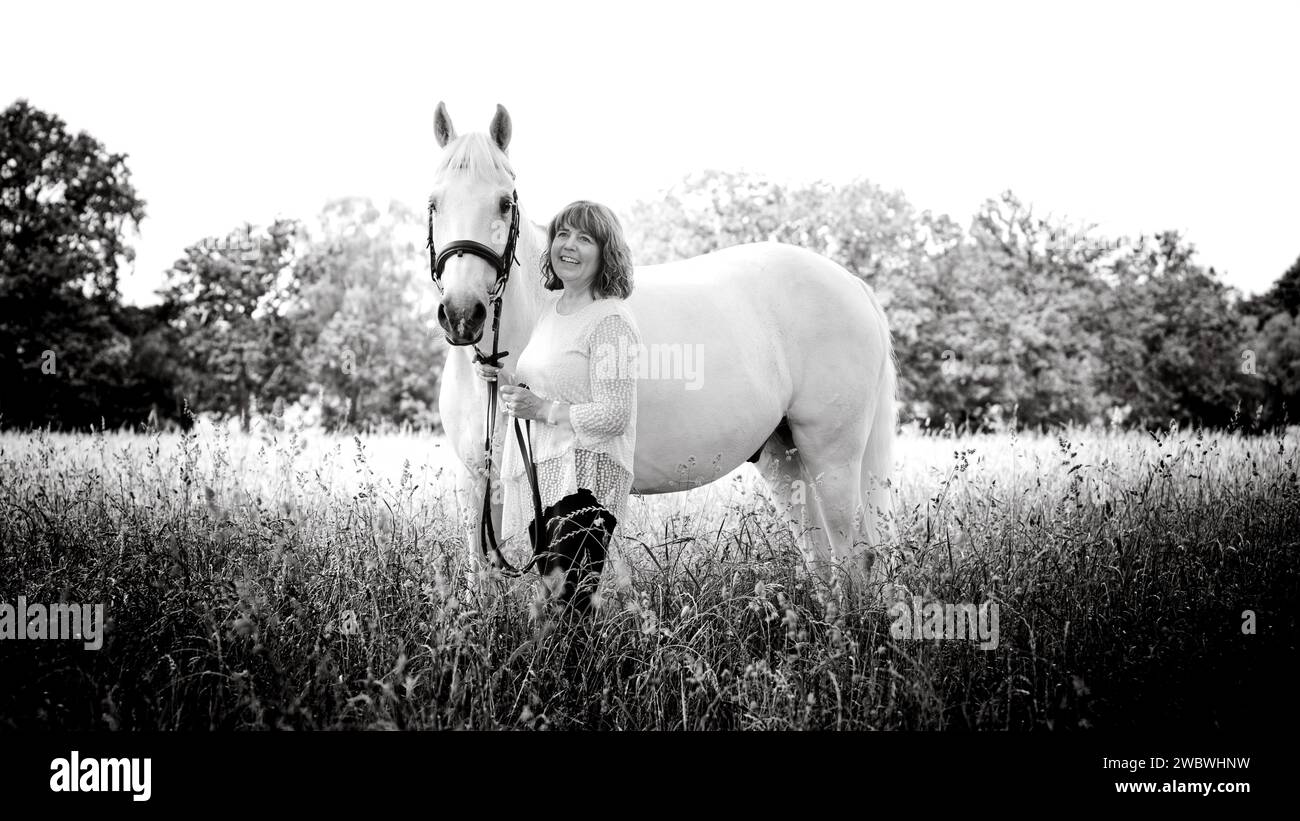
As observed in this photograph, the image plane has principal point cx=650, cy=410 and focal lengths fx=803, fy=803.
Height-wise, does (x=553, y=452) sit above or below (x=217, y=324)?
below

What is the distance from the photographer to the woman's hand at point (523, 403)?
2.97 metres

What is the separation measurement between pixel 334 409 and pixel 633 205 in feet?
44.5

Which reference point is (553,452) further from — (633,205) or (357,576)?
(633,205)

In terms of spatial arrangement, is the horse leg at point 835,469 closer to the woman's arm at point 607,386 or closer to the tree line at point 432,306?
the woman's arm at point 607,386

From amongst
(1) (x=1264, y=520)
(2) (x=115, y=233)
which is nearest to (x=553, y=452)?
(1) (x=1264, y=520)

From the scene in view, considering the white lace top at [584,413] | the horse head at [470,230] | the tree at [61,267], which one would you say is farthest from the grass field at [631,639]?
the tree at [61,267]

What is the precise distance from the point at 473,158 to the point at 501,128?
0.43 meters

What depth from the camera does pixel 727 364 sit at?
13.4ft

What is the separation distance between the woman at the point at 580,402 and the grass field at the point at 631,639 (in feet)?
0.85

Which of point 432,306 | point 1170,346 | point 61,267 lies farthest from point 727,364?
point 1170,346

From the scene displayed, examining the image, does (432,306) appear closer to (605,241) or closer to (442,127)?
(442,127)
